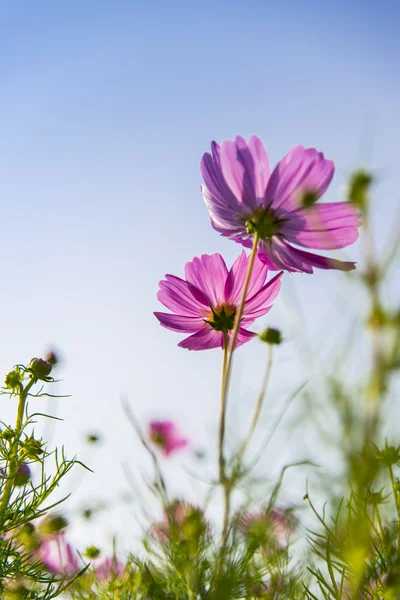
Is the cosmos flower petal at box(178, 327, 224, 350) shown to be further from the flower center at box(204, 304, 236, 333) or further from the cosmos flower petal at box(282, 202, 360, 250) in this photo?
the cosmos flower petal at box(282, 202, 360, 250)

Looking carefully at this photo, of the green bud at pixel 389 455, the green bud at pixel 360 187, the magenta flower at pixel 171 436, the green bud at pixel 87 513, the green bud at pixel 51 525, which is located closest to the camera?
the green bud at pixel 360 187

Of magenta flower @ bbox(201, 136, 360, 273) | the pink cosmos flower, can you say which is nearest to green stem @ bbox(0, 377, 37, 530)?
the pink cosmos flower

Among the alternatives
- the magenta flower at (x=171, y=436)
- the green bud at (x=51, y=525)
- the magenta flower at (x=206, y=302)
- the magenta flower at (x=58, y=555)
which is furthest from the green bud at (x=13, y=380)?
the magenta flower at (x=171, y=436)

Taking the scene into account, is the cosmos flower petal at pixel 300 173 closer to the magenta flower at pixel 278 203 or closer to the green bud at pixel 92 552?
the magenta flower at pixel 278 203

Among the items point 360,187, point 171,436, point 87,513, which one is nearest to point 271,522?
point 360,187

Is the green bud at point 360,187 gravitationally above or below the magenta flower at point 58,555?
above

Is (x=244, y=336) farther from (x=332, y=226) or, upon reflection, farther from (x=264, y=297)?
(x=332, y=226)

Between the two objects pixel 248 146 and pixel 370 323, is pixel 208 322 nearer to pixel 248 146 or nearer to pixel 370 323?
pixel 248 146
